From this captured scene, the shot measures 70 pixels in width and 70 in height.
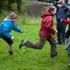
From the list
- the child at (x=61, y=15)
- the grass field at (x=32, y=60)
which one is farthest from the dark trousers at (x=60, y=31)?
the grass field at (x=32, y=60)

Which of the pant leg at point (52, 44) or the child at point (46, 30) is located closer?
the child at point (46, 30)

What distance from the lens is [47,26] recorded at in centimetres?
1106

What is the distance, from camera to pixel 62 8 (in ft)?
43.9

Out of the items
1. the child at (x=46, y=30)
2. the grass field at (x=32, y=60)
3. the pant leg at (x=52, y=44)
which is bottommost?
the grass field at (x=32, y=60)

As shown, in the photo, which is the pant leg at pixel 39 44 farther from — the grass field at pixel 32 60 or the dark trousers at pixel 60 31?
the dark trousers at pixel 60 31

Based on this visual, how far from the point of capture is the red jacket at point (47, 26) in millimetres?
11082

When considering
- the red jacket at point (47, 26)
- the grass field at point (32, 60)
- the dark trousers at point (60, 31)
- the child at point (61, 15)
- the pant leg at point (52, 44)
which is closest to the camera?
the grass field at point (32, 60)

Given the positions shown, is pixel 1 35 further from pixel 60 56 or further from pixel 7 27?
pixel 60 56

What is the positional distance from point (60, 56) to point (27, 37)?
431 cm

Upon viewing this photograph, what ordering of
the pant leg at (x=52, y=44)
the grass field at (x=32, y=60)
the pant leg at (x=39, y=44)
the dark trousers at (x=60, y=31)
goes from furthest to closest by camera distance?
the dark trousers at (x=60, y=31) < the pant leg at (x=52, y=44) < the pant leg at (x=39, y=44) < the grass field at (x=32, y=60)

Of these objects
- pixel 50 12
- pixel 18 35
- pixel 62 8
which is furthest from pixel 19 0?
pixel 50 12

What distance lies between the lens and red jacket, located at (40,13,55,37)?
36.4ft

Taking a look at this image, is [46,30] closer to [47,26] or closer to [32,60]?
[47,26]

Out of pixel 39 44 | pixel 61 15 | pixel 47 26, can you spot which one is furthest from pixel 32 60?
pixel 61 15
